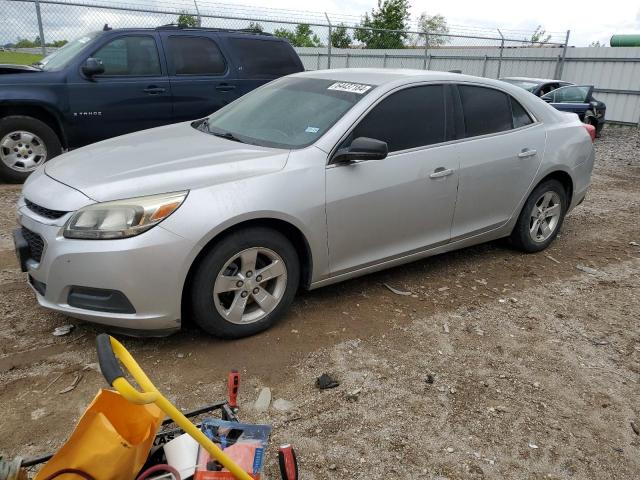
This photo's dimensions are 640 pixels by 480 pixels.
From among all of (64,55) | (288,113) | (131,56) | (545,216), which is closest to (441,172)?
(288,113)

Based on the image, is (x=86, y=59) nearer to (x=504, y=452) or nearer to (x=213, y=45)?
(x=213, y=45)

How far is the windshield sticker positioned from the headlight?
1680 mm

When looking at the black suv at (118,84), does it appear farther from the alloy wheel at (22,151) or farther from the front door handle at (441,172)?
the front door handle at (441,172)

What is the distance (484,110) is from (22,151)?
5274 millimetres

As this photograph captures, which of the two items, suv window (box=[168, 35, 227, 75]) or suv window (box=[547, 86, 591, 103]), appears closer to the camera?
suv window (box=[168, 35, 227, 75])

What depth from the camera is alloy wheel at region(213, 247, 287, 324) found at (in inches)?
123

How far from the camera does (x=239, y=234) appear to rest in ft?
10.1

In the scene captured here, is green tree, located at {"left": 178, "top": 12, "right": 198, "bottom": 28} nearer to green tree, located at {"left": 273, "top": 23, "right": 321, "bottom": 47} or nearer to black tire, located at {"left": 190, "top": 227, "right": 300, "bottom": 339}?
green tree, located at {"left": 273, "top": 23, "right": 321, "bottom": 47}

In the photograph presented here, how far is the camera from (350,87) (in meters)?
3.83

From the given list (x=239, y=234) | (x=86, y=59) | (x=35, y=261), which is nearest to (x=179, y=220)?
(x=239, y=234)

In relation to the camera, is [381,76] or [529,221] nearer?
[381,76]

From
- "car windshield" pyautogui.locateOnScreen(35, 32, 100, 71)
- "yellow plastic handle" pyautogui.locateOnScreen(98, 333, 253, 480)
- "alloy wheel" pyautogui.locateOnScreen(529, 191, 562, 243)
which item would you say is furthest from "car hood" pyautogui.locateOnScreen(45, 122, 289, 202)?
"car windshield" pyautogui.locateOnScreen(35, 32, 100, 71)

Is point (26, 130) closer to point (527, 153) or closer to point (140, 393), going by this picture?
point (527, 153)

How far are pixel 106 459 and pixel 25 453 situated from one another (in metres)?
1.03
